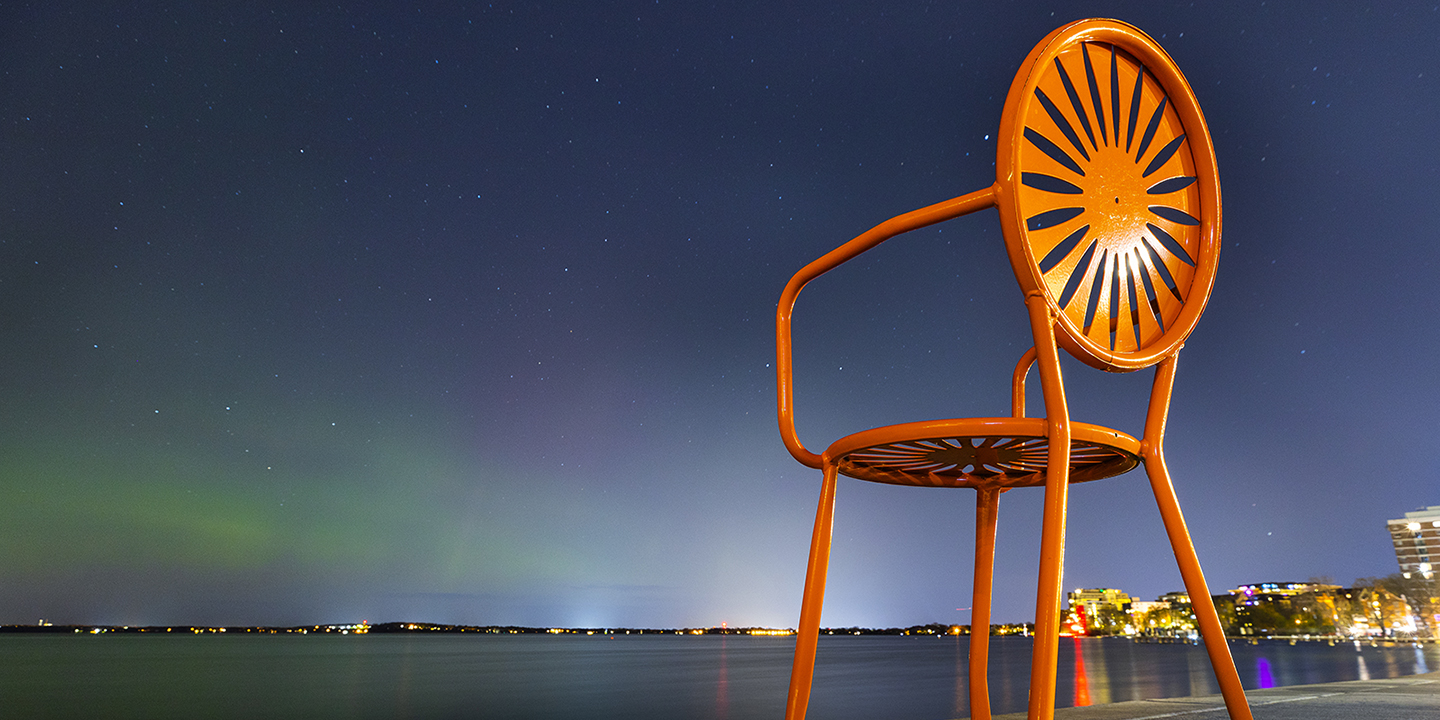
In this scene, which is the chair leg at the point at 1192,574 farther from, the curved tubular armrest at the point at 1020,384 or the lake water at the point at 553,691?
the lake water at the point at 553,691

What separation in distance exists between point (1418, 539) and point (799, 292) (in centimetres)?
14350

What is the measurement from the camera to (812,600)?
12.2 feet

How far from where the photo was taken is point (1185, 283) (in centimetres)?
415

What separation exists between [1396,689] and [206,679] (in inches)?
2758

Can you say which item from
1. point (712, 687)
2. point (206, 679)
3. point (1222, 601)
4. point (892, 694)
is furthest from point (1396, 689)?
point (1222, 601)

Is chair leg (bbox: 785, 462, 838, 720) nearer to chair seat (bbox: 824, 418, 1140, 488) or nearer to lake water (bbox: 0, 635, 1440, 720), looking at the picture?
chair seat (bbox: 824, 418, 1140, 488)

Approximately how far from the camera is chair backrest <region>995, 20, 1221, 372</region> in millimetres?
3418

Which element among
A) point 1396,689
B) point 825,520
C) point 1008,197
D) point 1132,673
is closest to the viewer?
point 1008,197

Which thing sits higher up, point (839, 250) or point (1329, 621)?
point (839, 250)

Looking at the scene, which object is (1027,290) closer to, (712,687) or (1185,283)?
(1185,283)

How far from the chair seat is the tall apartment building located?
5226 inches

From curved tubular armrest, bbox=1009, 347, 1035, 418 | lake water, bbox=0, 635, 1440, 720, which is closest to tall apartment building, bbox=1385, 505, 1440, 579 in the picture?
lake water, bbox=0, 635, 1440, 720

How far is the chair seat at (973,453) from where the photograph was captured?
3.25 meters

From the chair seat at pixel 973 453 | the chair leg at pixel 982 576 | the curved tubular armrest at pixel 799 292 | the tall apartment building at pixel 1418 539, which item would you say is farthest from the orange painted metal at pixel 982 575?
the tall apartment building at pixel 1418 539
